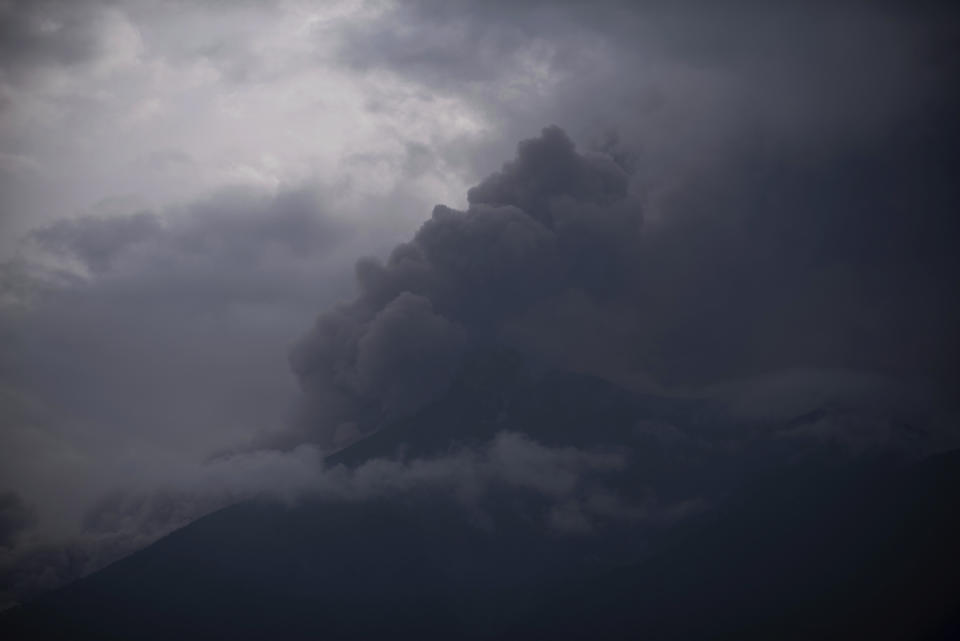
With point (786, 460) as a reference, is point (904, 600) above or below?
below

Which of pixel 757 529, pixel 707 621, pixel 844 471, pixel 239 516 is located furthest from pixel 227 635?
pixel 844 471

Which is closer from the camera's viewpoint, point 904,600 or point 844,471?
point 904,600

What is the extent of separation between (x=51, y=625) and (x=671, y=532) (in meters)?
93.7

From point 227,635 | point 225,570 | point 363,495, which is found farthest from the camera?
point 363,495

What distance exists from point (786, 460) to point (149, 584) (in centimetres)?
10687

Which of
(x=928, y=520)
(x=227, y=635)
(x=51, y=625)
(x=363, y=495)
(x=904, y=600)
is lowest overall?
(x=904, y=600)

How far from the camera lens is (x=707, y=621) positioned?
116562mm

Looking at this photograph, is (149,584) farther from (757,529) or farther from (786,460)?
(786,460)

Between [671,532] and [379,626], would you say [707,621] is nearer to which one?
[671,532]

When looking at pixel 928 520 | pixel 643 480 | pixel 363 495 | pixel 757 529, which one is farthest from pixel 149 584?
pixel 928 520

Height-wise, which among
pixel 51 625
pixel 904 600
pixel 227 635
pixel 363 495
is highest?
pixel 363 495

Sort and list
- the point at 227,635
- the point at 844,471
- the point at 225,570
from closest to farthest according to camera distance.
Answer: the point at 227,635, the point at 225,570, the point at 844,471

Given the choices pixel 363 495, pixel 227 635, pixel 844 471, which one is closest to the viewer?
pixel 227 635

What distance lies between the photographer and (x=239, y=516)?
420 feet
